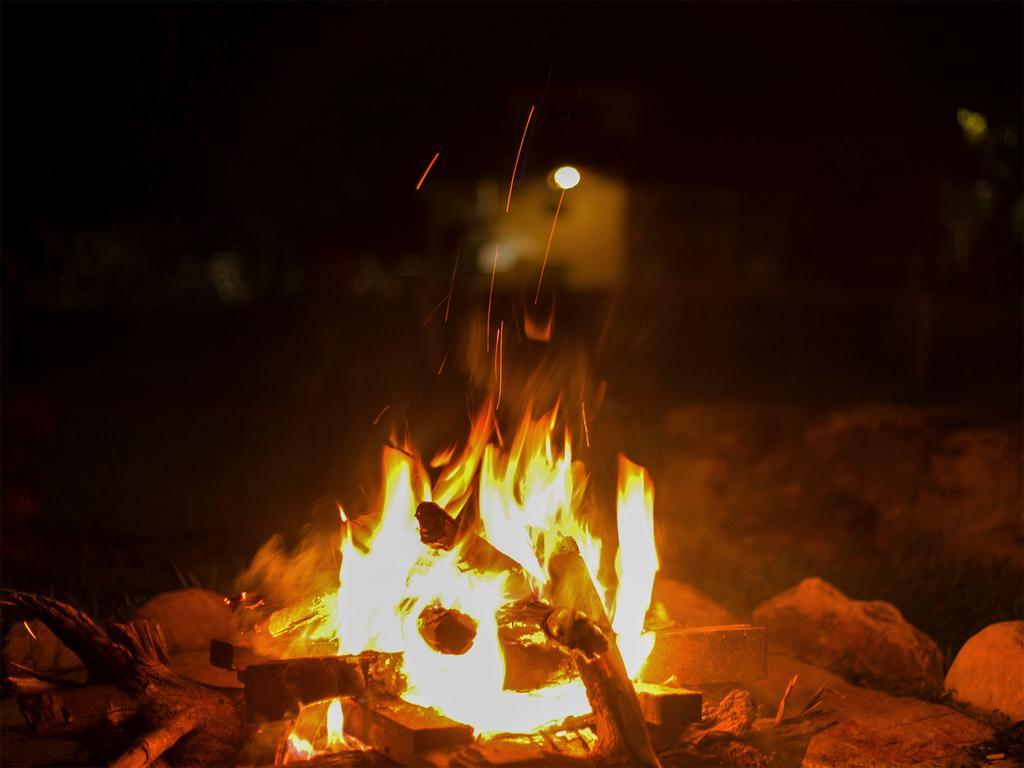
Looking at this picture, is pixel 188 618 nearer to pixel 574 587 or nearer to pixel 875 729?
pixel 574 587

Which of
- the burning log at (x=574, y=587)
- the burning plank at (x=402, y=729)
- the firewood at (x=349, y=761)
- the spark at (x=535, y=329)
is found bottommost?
the firewood at (x=349, y=761)

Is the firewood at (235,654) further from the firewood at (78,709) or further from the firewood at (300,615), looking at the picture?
the firewood at (78,709)

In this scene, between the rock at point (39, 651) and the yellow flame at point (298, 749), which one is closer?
the yellow flame at point (298, 749)

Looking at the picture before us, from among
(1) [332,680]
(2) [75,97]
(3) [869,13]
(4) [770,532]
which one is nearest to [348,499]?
(1) [332,680]

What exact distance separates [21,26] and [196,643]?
4787 mm

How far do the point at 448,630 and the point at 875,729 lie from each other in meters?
1.38

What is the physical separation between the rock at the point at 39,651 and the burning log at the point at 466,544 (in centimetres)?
145

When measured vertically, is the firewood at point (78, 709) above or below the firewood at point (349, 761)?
above

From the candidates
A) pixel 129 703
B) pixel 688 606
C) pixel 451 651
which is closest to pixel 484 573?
pixel 451 651

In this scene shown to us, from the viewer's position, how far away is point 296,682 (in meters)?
3.26

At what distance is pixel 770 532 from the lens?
6.46 m

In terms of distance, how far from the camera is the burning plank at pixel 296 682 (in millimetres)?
3260

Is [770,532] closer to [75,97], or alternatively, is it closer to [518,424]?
[518,424]

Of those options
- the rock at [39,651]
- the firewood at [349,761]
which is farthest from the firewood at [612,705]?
the rock at [39,651]
